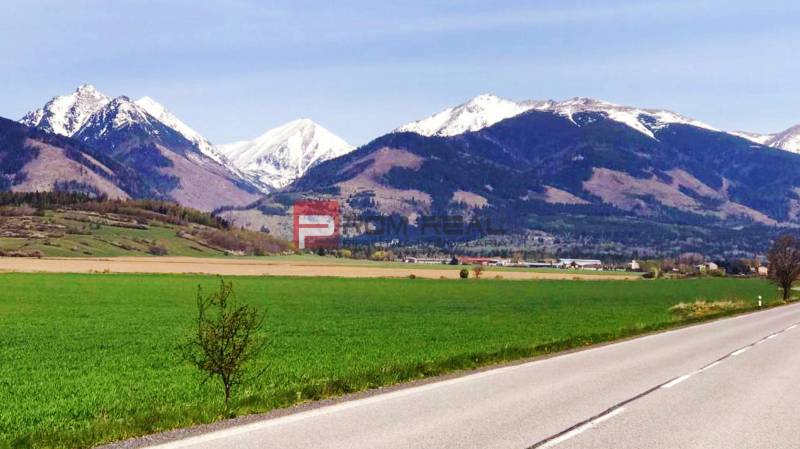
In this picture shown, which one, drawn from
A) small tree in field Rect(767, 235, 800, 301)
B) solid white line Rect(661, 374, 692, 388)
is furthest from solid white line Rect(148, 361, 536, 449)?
small tree in field Rect(767, 235, 800, 301)

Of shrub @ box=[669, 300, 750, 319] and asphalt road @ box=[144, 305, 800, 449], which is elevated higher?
asphalt road @ box=[144, 305, 800, 449]

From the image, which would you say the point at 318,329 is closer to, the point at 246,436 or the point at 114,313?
the point at 114,313

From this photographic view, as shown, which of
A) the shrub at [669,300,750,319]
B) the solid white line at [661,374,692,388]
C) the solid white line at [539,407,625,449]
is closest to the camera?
the solid white line at [539,407,625,449]

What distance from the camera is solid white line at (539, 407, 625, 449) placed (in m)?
12.9

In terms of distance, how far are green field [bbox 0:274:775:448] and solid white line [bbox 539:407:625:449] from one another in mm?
6060

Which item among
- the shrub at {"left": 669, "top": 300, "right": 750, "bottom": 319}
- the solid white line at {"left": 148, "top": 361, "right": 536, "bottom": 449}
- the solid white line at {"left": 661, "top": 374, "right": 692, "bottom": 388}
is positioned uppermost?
the solid white line at {"left": 148, "top": 361, "right": 536, "bottom": 449}

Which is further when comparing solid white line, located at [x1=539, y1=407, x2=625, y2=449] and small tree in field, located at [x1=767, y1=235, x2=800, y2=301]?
small tree in field, located at [x1=767, y1=235, x2=800, y2=301]

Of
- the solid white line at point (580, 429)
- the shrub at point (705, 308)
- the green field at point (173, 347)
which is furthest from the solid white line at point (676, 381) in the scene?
the shrub at point (705, 308)

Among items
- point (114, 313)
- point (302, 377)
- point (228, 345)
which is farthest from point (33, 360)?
point (114, 313)

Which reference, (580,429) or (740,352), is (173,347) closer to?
(740,352)

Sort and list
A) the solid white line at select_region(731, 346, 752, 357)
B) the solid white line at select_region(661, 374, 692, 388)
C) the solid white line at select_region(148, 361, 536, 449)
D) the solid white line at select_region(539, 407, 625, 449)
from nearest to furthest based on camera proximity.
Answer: the solid white line at select_region(539, 407, 625, 449) → the solid white line at select_region(148, 361, 536, 449) → the solid white line at select_region(661, 374, 692, 388) → the solid white line at select_region(731, 346, 752, 357)

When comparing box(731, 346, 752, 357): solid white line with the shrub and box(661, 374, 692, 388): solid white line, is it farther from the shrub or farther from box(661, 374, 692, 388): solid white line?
the shrub

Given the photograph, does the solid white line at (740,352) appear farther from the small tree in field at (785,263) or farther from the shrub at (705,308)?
the small tree in field at (785,263)

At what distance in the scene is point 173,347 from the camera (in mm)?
31578
